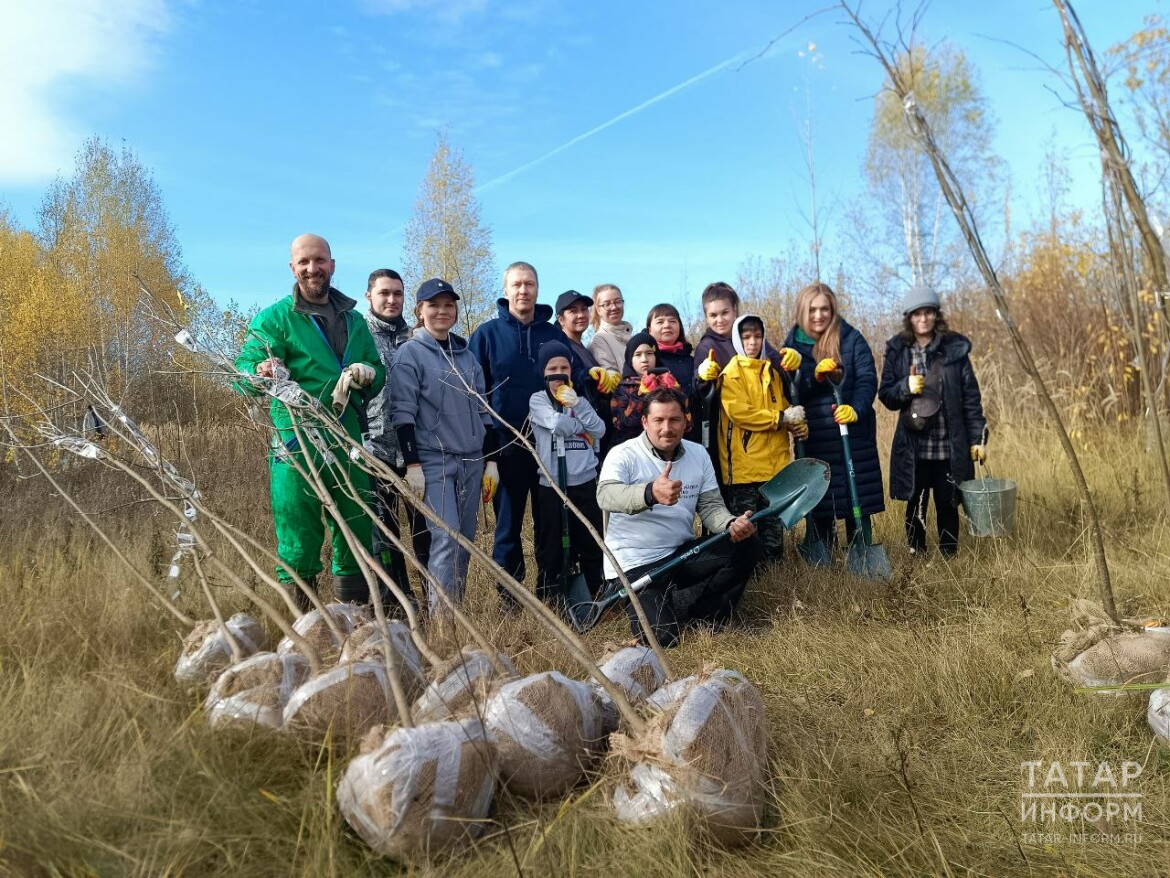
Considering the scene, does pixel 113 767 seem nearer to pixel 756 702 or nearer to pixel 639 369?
pixel 756 702

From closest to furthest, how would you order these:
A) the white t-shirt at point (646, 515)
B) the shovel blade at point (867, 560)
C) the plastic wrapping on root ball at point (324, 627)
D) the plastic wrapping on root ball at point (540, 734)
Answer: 1. the plastic wrapping on root ball at point (540, 734)
2. the plastic wrapping on root ball at point (324, 627)
3. the white t-shirt at point (646, 515)
4. the shovel blade at point (867, 560)

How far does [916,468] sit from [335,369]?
356 centimetres

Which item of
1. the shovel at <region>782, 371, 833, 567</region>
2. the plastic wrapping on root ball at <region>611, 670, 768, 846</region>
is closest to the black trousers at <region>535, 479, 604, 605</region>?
the shovel at <region>782, 371, 833, 567</region>

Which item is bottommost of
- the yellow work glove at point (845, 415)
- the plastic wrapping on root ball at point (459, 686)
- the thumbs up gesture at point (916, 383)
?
the plastic wrapping on root ball at point (459, 686)

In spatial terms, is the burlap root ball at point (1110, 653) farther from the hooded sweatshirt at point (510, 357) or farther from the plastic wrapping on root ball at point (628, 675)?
the hooded sweatshirt at point (510, 357)

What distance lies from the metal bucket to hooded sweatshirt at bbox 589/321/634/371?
7.47 ft

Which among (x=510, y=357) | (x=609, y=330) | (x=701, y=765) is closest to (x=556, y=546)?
(x=510, y=357)

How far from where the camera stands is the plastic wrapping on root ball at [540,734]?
203cm

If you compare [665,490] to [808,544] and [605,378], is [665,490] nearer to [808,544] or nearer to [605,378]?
[605,378]

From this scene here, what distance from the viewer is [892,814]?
207 centimetres

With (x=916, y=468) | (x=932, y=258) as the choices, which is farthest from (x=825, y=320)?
(x=932, y=258)

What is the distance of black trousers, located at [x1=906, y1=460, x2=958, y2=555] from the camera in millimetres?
5172

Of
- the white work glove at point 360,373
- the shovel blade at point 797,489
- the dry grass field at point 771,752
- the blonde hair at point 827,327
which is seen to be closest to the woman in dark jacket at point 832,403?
the blonde hair at point 827,327

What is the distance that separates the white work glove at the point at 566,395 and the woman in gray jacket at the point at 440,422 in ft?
1.44
